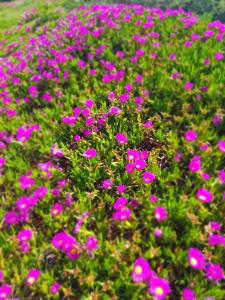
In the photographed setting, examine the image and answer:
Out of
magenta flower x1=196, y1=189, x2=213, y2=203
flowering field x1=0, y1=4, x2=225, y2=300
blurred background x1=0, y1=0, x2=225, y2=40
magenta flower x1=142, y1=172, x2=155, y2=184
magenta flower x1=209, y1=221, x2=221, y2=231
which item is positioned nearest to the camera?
flowering field x1=0, y1=4, x2=225, y2=300

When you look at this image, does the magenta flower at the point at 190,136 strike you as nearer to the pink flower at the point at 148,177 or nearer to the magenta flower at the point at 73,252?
the pink flower at the point at 148,177

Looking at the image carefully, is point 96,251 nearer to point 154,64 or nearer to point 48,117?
point 48,117

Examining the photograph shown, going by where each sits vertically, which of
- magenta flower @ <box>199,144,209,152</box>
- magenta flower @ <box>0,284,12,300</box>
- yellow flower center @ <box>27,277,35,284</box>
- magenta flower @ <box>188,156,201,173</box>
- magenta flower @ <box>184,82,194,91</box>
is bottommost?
magenta flower @ <box>0,284,12,300</box>

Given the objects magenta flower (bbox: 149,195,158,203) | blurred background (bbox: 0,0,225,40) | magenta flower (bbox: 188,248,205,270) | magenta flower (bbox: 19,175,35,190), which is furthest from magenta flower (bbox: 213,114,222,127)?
blurred background (bbox: 0,0,225,40)

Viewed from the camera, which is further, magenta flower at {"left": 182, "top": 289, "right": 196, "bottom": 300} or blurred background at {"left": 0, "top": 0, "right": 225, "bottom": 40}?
blurred background at {"left": 0, "top": 0, "right": 225, "bottom": 40}

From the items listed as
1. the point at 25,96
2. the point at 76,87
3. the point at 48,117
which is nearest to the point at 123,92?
the point at 76,87

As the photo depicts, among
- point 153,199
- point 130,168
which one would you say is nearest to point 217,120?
point 130,168

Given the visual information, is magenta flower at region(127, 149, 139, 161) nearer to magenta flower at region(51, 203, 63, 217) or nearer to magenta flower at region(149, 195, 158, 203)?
magenta flower at region(149, 195, 158, 203)
